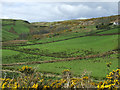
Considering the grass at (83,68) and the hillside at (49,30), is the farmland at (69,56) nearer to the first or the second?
the grass at (83,68)

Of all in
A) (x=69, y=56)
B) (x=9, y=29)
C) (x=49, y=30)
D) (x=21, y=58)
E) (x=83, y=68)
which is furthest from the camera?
(x=9, y=29)

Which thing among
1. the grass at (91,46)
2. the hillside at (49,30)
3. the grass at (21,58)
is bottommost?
the grass at (21,58)

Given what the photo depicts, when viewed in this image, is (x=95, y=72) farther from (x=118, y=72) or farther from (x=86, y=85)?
(x=86, y=85)

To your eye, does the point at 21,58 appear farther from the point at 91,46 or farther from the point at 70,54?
the point at 91,46

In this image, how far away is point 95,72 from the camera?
12.6m

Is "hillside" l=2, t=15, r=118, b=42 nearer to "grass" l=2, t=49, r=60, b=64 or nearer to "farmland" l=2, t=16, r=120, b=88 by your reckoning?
"farmland" l=2, t=16, r=120, b=88

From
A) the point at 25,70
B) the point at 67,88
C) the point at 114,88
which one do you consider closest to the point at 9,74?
the point at 25,70

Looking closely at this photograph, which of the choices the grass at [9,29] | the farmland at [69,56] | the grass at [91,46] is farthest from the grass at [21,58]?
the grass at [9,29]

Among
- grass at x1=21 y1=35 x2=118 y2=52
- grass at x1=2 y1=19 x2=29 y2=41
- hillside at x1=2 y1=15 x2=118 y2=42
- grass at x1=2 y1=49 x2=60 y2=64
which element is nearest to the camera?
grass at x1=2 y1=49 x2=60 y2=64

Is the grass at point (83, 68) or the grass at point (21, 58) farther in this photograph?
the grass at point (21, 58)

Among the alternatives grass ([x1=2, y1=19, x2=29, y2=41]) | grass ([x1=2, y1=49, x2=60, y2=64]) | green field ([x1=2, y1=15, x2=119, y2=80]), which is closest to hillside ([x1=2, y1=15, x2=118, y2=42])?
grass ([x1=2, y1=19, x2=29, y2=41])

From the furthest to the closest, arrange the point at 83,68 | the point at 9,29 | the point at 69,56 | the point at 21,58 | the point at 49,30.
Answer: the point at 9,29 → the point at 49,30 → the point at 69,56 → the point at 21,58 → the point at 83,68

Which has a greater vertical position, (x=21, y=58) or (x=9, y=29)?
(x=9, y=29)

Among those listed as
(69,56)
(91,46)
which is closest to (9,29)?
(91,46)
